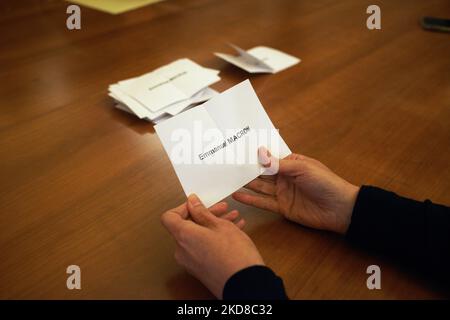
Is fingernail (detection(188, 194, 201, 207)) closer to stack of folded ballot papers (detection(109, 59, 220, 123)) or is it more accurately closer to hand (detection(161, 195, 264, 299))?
hand (detection(161, 195, 264, 299))

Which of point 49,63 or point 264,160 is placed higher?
point 49,63

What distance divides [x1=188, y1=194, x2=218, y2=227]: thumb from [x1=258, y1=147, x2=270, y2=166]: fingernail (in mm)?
128

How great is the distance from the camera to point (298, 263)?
530 millimetres

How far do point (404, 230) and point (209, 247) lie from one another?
0.94ft

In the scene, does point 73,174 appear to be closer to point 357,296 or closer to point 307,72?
point 357,296

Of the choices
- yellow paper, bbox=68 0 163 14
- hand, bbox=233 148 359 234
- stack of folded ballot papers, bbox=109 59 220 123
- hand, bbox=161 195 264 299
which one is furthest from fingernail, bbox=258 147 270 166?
yellow paper, bbox=68 0 163 14

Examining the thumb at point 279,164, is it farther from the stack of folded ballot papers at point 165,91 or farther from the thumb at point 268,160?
the stack of folded ballot papers at point 165,91

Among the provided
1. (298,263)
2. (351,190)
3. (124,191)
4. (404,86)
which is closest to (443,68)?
(404,86)

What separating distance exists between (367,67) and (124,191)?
83 centimetres

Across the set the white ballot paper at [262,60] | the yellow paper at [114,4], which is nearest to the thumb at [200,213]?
the white ballot paper at [262,60]

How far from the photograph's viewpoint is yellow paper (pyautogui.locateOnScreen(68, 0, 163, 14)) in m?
1.49

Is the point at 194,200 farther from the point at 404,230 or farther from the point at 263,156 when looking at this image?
the point at 404,230
